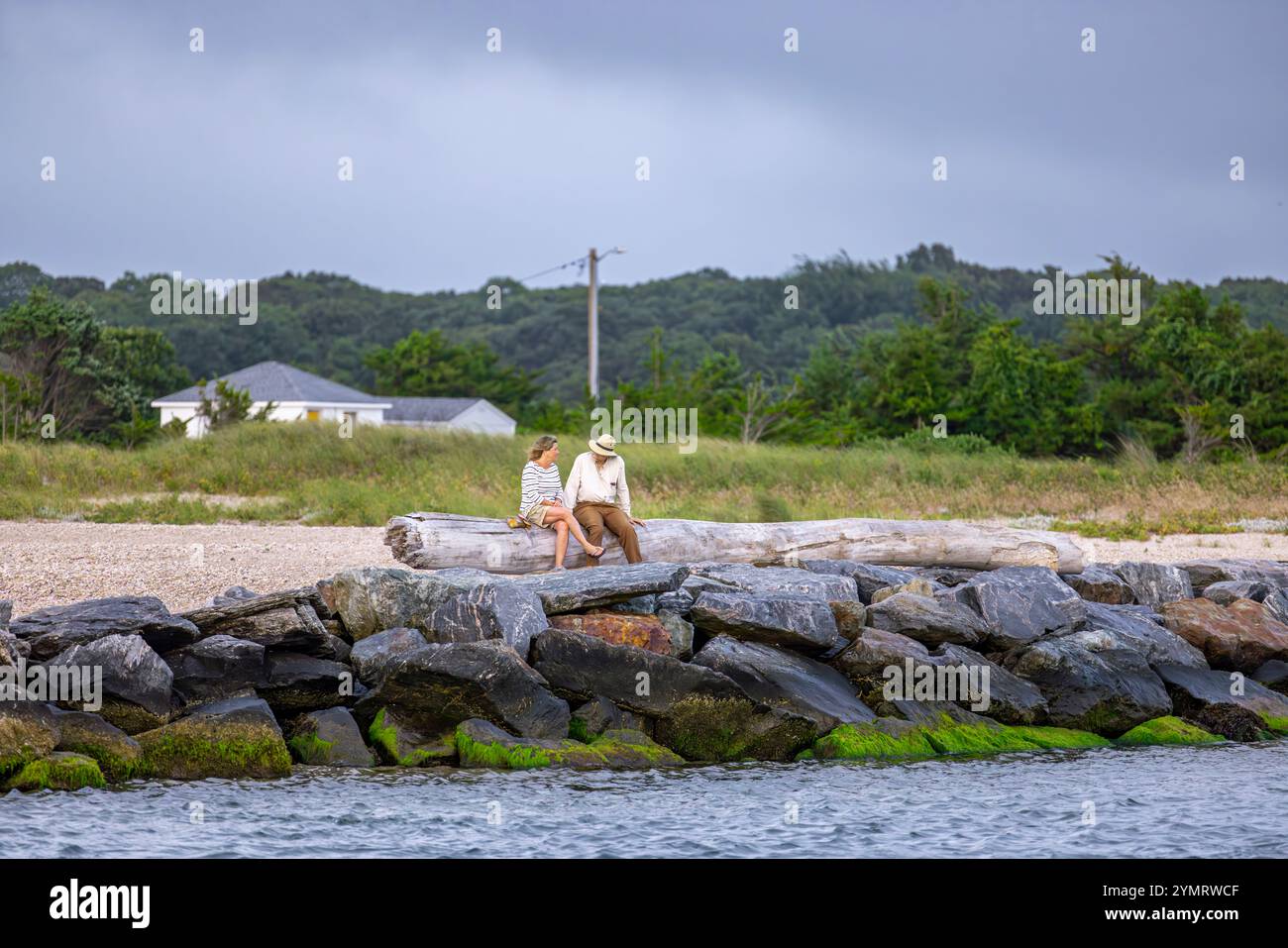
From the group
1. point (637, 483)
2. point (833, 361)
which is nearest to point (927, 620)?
point (637, 483)

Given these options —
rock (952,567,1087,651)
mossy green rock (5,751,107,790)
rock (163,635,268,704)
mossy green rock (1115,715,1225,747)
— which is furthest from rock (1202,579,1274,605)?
mossy green rock (5,751,107,790)

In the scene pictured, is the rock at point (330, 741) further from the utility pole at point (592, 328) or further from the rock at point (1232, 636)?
the utility pole at point (592, 328)

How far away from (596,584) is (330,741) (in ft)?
8.27

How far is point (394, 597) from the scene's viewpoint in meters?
11.3

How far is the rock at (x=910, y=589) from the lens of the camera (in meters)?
12.5

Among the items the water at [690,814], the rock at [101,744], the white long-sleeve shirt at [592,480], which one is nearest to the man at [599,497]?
the white long-sleeve shirt at [592,480]

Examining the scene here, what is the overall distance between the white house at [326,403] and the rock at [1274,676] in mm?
38271

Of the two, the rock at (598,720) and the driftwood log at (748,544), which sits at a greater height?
the driftwood log at (748,544)

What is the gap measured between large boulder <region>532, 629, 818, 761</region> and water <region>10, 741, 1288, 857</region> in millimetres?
264

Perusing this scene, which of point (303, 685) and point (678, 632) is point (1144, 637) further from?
point (303, 685)

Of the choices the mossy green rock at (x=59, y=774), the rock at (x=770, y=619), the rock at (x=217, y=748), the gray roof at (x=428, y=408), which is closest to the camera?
the mossy green rock at (x=59, y=774)

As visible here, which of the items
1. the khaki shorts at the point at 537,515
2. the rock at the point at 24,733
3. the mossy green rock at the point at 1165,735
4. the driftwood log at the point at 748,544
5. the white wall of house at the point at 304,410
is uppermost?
the white wall of house at the point at 304,410

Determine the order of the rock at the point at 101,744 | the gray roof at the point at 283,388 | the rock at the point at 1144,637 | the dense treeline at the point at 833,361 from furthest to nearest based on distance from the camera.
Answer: the gray roof at the point at 283,388 < the dense treeline at the point at 833,361 < the rock at the point at 1144,637 < the rock at the point at 101,744

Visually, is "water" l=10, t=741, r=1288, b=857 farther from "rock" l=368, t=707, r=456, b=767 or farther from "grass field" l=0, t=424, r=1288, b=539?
"grass field" l=0, t=424, r=1288, b=539
